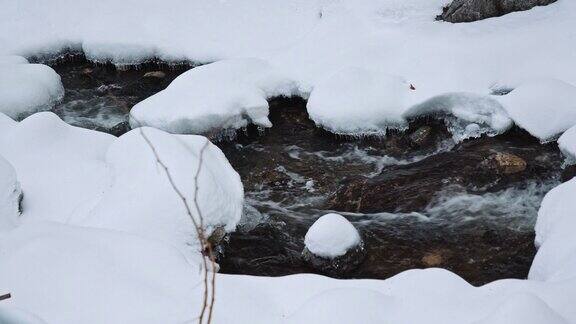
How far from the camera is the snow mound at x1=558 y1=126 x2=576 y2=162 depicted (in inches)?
262

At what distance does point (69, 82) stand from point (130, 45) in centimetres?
136

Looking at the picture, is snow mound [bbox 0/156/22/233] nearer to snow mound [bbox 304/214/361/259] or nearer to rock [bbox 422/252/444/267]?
snow mound [bbox 304/214/361/259]

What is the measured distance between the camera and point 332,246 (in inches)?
220

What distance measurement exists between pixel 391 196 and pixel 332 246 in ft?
5.13

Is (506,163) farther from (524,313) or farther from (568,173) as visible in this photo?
(524,313)

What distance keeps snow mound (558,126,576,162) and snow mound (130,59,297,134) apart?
4079 millimetres

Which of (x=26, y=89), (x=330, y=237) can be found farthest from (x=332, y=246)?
(x=26, y=89)

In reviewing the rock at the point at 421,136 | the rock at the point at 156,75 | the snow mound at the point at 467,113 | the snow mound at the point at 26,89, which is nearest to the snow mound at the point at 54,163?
the snow mound at the point at 26,89

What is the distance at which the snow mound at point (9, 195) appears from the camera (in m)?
5.53

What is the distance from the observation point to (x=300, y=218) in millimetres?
6578

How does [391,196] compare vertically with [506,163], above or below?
below

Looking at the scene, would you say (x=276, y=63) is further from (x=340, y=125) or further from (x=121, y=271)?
(x=121, y=271)

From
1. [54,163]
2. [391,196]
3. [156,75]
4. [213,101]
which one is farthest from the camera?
[156,75]

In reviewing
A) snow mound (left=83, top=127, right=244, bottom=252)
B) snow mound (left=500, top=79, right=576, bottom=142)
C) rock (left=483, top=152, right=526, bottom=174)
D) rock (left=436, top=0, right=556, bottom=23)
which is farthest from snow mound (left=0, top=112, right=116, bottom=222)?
rock (left=436, top=0, right=556, bottom=23)
